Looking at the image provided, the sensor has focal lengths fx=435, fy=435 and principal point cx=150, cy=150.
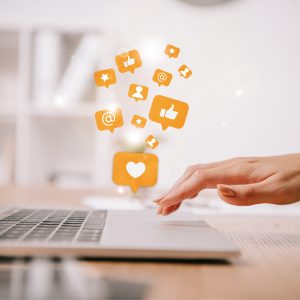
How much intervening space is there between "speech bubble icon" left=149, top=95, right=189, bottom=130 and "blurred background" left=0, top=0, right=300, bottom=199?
0.35m

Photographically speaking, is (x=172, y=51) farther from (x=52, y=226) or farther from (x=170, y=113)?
(x=52, y=226)

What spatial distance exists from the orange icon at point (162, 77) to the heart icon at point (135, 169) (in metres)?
0.25

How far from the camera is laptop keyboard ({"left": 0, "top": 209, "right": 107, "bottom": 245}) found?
0.44 meters

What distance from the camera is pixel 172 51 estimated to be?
3.97 feet

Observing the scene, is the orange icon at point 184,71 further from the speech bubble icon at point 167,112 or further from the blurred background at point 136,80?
the blurred background at point 136,80

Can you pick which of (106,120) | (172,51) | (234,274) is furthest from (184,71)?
(234,274)

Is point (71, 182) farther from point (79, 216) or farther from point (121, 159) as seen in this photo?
point (79, 216)

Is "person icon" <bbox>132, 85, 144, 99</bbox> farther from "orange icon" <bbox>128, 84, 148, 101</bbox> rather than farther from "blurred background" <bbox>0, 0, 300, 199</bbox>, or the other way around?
"blurred background" <bbox>0, 0, 300, 199</bbox>

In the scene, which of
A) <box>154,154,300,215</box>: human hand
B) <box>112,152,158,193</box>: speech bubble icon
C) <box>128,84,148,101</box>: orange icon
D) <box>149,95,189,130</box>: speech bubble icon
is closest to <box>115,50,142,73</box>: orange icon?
<box>128,84,148,101</box>: orange icon

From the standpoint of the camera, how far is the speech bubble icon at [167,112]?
1048mm

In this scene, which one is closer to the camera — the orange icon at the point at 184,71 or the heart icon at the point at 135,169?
the heart icon at the point at 135,169

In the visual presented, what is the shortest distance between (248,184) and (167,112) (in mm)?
466

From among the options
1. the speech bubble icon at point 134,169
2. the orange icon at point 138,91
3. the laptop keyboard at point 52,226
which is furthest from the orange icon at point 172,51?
the laptop keyboard at point 52,226

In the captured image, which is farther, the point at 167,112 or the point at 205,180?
the point at 167,112
